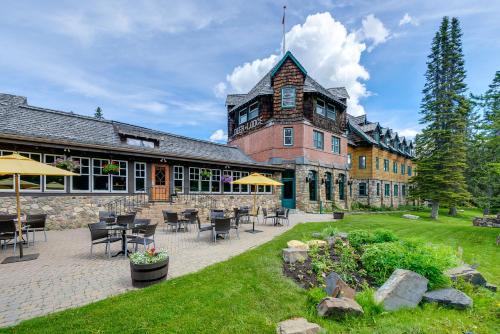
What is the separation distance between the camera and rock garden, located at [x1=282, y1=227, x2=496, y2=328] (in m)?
3.95

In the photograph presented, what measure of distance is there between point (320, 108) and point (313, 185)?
7.60 metres

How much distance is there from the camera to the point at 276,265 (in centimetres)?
566

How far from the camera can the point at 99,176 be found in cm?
1203

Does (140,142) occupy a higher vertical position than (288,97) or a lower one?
lower

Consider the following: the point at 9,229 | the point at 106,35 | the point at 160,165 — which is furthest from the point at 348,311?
the point at 106,35

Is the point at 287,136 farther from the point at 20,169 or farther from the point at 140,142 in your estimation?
the point at 20,169

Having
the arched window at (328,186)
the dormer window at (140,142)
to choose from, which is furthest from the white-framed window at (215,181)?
the arched window at (328,186)

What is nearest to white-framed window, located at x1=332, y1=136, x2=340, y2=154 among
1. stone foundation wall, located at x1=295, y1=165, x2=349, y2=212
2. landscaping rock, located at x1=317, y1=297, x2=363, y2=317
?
stone foundation wall, located at x1=295, y1=165, x2=349, y2=212

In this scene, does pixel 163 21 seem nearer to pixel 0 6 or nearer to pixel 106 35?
pixel 106 35

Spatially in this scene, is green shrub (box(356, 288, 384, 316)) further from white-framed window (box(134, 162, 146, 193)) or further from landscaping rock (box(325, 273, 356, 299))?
white-framed window (box(134, 162, 146, 193))

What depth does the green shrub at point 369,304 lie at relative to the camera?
12.3 ft

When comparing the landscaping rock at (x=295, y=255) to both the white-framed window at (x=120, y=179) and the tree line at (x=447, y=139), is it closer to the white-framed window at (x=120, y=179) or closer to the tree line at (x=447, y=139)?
the white-framed window at (x=120, y=179)

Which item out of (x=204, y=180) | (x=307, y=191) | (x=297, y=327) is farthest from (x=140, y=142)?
(x=297, y=327)

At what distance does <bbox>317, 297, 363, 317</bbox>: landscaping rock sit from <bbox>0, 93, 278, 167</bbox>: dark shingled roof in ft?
38.5
